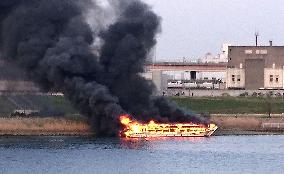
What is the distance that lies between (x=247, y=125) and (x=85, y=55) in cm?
3168

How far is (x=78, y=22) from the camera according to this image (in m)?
154

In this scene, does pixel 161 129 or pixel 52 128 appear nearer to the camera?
pixel 161 129

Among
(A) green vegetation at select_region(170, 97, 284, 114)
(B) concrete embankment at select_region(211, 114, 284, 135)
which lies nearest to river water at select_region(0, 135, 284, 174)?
(B) concrete embankment at select_region(211, 114, 284, 135)

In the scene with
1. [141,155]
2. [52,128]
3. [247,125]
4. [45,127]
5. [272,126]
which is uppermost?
[247,125]

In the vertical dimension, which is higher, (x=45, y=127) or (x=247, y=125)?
(x=247, y=125)

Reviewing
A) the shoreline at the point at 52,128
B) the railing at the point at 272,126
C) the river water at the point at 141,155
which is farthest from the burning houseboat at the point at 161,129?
the railing at the point at 272,126

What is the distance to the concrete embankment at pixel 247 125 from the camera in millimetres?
164750

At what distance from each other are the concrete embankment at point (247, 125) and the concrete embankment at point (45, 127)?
66.9 feet

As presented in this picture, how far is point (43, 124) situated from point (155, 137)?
16.9 meters

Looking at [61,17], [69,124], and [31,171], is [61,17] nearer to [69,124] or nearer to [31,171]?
[69,124]

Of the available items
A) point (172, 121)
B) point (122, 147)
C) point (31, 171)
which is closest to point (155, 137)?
point (172, 121)

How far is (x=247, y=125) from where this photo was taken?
555 feet

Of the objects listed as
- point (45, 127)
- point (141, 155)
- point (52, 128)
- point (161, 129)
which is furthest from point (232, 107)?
point (141, 155)

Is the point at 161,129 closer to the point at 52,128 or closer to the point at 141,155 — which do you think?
the point at 52,128
